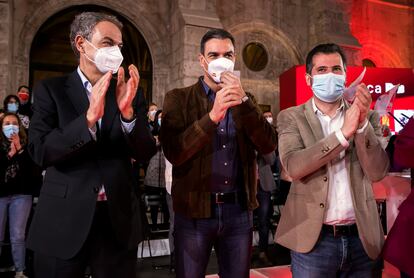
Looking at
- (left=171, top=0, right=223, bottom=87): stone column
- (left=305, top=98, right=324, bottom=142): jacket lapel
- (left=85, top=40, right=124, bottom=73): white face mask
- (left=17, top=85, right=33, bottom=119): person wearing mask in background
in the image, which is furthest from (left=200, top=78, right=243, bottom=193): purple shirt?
(left=171, top=0, right=223, bottom=87): stone column

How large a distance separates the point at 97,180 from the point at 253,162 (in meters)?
1.02

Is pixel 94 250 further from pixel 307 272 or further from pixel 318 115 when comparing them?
pixel 318 115

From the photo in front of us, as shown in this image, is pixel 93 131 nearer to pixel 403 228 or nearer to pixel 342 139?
pixel 342 139

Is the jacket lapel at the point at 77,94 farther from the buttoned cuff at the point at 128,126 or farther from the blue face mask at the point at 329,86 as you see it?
the blue face mask at the point at 329,86

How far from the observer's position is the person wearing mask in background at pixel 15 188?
4.68 m

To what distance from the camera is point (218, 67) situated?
226 cm

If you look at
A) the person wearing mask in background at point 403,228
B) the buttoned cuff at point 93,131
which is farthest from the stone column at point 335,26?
the buttoned cuff at point 93,131

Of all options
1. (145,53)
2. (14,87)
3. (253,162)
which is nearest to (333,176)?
(253,162)

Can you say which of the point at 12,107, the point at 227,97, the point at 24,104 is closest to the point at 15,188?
the point at 12,107

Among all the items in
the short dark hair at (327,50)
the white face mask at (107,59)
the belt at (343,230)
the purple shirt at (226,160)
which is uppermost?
the short dark hair at (327,50)

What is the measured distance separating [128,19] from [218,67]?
948cm

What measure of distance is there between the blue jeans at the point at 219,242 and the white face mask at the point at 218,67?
2.60 feet

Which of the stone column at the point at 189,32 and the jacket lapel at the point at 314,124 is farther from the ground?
the stone column at the point at 189,32

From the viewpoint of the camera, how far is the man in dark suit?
1724 mm
